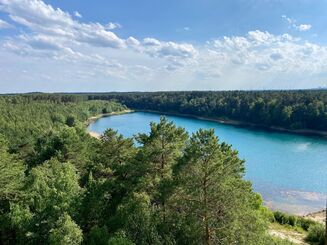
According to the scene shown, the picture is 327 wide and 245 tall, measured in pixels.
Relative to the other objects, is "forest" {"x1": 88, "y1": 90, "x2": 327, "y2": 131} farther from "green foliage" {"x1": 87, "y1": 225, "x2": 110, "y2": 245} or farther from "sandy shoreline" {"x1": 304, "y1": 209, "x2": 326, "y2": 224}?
"green foliage" {"x1": 87, "y1": 225, "x2": 110, "y2": 245}

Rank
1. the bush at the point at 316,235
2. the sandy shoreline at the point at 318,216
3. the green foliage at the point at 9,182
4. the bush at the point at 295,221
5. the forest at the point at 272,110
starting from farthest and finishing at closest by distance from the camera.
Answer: the forest at the point at 272,110 → the sandy shoreline at the point at 318,216 → the bush at the point at 295,221 → the bush at the point at 316,235 → the green foliage at the point at 9,182

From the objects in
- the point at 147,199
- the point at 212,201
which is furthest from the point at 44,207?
the point at 212,201

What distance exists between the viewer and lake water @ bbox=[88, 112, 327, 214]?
40.6m

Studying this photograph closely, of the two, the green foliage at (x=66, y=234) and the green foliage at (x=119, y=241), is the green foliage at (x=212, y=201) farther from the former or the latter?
the green foliage at (x=66, y=234)

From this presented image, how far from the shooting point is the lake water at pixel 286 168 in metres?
40.6

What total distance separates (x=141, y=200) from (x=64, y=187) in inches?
198

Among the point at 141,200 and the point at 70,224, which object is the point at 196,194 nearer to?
the point at 141,200

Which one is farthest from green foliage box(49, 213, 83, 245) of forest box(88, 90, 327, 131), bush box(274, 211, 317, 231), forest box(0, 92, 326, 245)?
forest box(88, 90, 327, 131)

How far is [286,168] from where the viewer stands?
54.0 metres

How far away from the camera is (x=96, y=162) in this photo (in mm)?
25531

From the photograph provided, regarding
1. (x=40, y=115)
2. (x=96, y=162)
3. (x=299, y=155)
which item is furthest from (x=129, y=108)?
(x=96, y=162)

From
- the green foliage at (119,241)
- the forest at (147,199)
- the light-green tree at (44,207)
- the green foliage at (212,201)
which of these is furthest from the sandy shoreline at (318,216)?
the green foliage at (119,241)

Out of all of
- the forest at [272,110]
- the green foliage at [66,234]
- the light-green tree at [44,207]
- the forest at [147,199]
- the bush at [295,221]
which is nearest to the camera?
the green foliage at [66,234]

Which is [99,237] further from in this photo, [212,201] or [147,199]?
[212,201]
